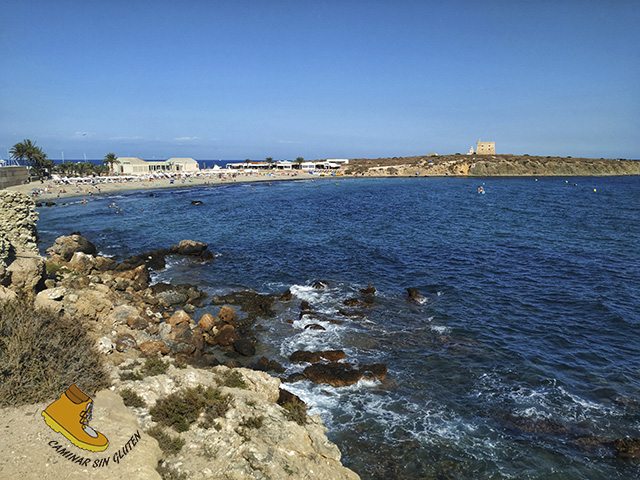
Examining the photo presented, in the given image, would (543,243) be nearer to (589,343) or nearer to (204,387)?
(589,343)

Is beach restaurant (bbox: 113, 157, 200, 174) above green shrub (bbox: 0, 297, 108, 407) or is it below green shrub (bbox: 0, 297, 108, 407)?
above

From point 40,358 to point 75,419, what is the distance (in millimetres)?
2154

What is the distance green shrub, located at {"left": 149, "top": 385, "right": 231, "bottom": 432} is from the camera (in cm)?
1048

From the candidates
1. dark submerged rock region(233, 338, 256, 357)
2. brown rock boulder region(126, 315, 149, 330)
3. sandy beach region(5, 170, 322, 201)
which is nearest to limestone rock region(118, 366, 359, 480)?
dark submerged rock region(233, 338, 256, 357)

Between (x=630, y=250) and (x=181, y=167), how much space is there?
151 metres

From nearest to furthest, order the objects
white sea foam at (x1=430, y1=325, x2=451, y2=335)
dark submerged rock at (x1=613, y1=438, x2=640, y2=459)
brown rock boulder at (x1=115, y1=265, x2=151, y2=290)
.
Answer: dark submerged rock at (x1=613, y1=438, x2=640, y2=459) → white sea foam at (x1=430, y1=325, x2=451, y2=335) → brown rock boulder at (x1=115, y1=265, x2=151, y2=290)

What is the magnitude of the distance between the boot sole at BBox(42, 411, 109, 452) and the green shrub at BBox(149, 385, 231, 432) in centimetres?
190

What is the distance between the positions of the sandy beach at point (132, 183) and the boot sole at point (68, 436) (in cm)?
7165

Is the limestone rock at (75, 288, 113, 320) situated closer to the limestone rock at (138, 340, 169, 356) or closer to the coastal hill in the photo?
the limestone rock at (138, 340, 169, 356)

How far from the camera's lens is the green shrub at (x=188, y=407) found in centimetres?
1048

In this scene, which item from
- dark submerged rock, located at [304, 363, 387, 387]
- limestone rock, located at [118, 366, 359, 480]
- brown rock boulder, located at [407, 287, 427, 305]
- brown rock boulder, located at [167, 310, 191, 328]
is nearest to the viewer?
limestone rock, located at [118, 366, 359, 480]

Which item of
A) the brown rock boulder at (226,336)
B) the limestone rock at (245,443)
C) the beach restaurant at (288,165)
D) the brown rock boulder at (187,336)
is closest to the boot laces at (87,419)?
the limestone rock at (245,443)

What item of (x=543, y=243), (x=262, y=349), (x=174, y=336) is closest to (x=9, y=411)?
(x=174, y=336)

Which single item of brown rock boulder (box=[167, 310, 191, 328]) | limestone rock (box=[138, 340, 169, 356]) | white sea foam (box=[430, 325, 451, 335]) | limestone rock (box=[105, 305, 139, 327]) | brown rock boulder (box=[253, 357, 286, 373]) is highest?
limestone rock (box=[105, 305, 139, 327])
